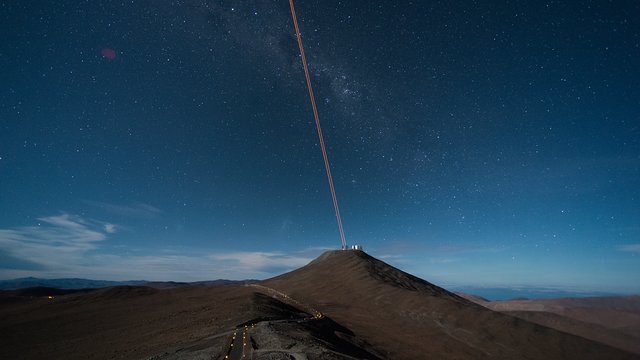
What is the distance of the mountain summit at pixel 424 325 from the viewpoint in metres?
42.3

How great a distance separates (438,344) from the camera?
43594 mm

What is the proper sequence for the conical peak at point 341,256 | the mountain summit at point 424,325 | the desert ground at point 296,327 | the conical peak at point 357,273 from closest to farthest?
the desert ground at point 296,327
the mountain summit at point 424,325
the conical peak at point 357,273
the conical peak at point 341,256

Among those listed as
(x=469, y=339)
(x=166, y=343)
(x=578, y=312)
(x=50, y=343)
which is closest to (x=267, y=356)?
(x=166, y=343)

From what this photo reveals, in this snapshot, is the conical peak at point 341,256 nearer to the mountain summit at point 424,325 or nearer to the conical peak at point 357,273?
the conical peak at point 357,273

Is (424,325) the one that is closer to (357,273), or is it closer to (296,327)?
(357,273)

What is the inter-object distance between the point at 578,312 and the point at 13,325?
17775 cm

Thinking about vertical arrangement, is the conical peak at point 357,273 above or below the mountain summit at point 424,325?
above

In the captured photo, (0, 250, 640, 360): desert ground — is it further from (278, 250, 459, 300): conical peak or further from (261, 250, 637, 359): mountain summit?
(278, 250, 459, 300): conical peak

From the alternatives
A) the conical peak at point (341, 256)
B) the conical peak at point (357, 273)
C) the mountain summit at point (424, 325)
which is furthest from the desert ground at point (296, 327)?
the conical peak at point (341, 256)

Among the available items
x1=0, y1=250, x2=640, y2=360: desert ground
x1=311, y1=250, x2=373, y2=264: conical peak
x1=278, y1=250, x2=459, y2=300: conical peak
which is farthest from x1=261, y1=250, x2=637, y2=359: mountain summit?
x1=311, y1=250, x2=373, y2=264: conical peak

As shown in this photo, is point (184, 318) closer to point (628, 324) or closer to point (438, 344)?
point (438, 344)

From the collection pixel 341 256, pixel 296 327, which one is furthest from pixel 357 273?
pixel 296 327

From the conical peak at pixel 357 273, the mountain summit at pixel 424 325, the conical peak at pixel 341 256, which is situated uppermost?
the conical peak at pixel 341 256

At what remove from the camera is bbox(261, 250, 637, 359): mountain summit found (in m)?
42.3
